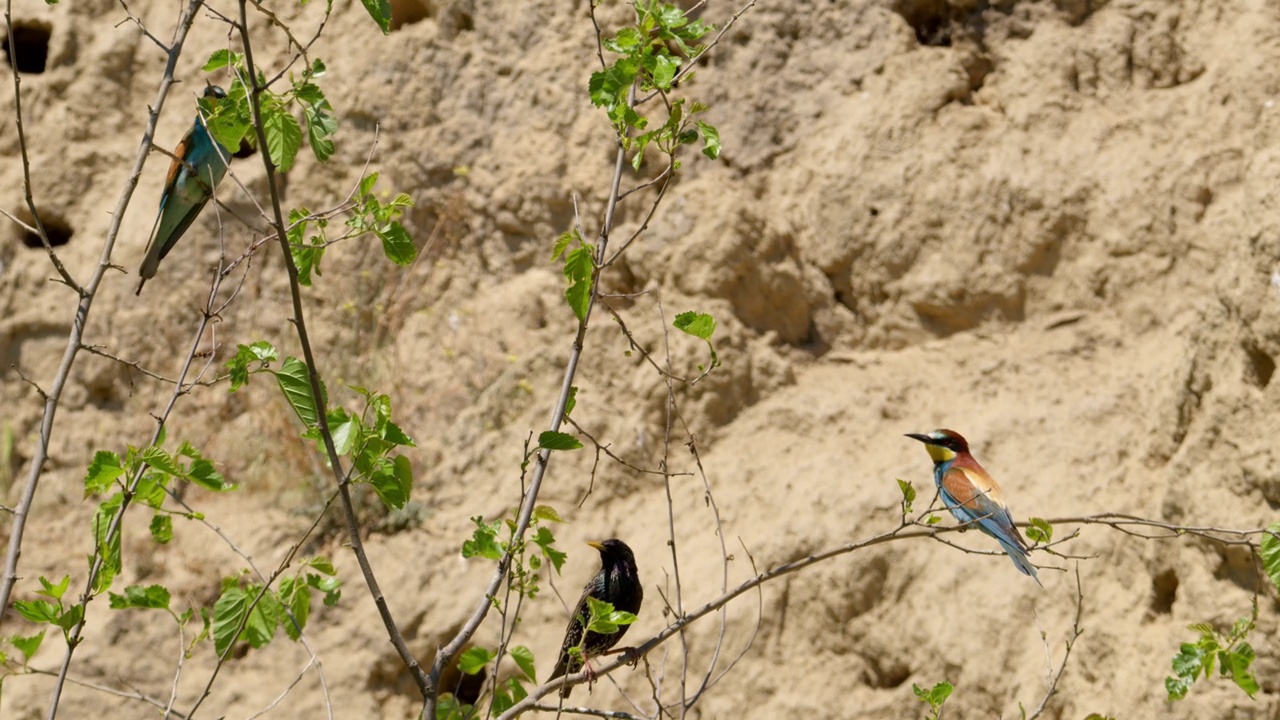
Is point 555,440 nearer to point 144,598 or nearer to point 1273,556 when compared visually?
point 144,598

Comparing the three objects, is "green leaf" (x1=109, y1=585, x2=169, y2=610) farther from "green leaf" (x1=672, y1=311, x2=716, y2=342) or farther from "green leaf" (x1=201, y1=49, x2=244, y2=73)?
"green leaf" (x1=672, y1=311, x2=716, y2=342)

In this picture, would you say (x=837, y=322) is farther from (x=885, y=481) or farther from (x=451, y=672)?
(x=451, y=672)

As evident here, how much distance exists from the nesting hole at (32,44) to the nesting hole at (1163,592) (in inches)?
190

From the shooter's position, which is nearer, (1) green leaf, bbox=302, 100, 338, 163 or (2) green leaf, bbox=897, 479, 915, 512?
(1) green leaf, bbox=302, 100, 338, 163

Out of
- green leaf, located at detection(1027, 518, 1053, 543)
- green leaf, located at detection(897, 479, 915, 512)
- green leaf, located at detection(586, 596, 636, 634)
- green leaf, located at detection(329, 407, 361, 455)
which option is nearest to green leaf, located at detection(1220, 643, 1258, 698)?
green leaf, located at detection(1027, 518, 1053, 543)

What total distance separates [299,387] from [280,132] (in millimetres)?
427

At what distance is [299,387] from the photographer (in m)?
2.05

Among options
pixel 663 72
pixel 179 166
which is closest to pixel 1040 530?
pixel 663 72

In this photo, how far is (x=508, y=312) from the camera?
515 centimetres

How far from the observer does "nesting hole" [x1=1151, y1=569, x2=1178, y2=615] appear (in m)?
3.62

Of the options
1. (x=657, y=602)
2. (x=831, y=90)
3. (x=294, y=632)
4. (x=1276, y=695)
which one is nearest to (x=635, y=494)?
(x=657, y=602)

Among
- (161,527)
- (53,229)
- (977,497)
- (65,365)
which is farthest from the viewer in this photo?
(53,229)

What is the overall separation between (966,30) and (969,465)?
2.12 metres

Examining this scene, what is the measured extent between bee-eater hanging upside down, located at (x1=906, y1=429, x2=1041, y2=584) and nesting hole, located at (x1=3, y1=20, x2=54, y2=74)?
13.6 feet
